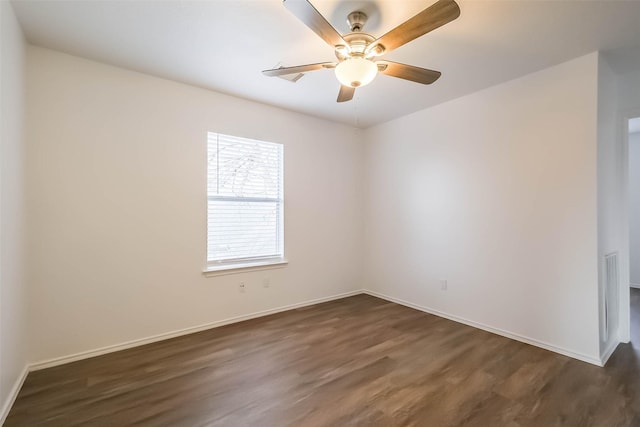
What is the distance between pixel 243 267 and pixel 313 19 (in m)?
2.55

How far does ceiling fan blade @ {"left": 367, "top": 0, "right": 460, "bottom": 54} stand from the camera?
54.4 inches

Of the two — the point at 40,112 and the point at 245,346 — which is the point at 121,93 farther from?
the point at 245,346

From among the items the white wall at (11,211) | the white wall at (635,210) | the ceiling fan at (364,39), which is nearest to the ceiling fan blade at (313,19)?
the ceiling fan at (364,39)

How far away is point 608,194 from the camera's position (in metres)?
2.55

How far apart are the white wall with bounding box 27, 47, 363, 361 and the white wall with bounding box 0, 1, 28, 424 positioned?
0.16m

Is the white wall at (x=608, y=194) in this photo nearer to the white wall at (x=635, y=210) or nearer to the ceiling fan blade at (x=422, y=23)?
the ceiling fan blade at (x=422, y=23)

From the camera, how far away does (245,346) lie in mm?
2682

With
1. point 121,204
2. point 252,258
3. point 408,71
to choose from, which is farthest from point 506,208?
point 121,204

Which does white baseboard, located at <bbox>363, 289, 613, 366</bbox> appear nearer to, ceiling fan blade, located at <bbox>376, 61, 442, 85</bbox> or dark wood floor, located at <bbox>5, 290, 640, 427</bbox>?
dark wood floor, located at <bbox>5, 290, 640, 427</bbox>

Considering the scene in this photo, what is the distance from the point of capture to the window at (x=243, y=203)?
124 inches

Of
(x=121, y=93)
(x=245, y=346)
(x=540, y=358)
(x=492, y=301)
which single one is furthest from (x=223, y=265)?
(x=540, y=358)

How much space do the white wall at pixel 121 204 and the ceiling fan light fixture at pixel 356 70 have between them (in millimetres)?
1856

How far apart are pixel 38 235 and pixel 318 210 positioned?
2.78m

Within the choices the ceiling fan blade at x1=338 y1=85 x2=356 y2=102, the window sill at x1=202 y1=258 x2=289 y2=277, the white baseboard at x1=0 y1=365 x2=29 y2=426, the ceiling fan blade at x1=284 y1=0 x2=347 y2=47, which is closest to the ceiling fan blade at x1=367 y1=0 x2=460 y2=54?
the ceiling fan blade at x1=284 y1=0 x2=347 y2=47
